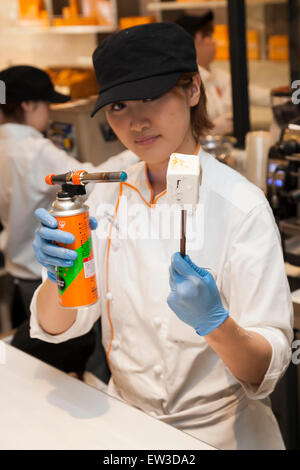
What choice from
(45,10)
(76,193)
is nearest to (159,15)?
(45,10)

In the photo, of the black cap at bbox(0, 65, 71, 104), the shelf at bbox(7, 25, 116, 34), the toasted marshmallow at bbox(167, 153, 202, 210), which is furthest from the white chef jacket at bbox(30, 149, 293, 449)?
the shelf at bbox(7, 25, 116, 34)

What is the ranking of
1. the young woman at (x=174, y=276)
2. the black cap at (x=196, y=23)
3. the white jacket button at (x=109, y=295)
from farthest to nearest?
the black cap at (x=196, y=23), the white jacket button at (x=109, y=295), the young woman at (x=174, y=276)

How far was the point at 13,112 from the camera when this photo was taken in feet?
7.40

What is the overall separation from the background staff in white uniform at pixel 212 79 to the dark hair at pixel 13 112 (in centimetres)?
81

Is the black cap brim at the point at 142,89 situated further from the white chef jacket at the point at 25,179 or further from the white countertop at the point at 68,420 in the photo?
the white chef jacket at the point at 25,179

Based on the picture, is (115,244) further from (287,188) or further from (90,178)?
(287,188)

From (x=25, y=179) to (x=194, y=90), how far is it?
1.15m

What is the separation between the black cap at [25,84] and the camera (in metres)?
2.17

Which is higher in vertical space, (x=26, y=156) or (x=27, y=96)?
(x=27, y=96)

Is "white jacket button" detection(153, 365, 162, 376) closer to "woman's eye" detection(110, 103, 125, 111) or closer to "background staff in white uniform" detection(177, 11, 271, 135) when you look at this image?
"woman's eye" detection(110, 103, 125, 111)

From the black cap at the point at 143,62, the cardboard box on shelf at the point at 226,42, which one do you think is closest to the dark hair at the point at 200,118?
the black cap at the point at 143,62

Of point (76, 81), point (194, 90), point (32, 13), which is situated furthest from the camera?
point (32, 13)

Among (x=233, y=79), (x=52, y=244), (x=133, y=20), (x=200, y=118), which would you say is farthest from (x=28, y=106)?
(x=133, y=20)
